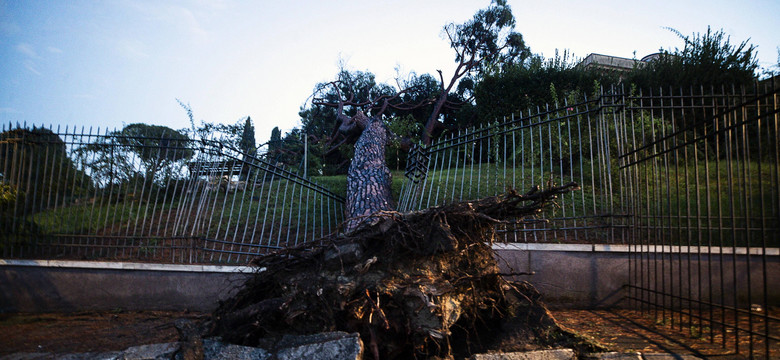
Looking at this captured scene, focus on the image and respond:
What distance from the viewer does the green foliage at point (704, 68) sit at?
Answer: 9867 millimetres

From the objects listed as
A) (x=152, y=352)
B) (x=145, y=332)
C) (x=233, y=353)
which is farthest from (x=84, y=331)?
(x=233, y=353)

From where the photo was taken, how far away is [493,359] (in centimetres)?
296

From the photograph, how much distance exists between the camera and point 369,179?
7.12m

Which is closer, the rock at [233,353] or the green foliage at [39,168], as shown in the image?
the rock at [233,353]

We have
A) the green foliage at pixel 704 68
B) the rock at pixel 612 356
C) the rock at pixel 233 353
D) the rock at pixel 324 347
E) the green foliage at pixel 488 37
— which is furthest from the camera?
the green foliage at pixel 488 37

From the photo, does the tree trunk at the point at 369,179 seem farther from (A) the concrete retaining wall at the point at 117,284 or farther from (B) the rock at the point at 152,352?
(B) the rock at the point at 152,352

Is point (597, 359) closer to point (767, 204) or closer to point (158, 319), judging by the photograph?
point (158, 319)

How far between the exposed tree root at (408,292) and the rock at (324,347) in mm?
182

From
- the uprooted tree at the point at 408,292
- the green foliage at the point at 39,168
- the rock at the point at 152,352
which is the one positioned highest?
the green foliage at the point at 39,168

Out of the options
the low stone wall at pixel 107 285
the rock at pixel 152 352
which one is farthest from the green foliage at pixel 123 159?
the rock at pixel 152 352

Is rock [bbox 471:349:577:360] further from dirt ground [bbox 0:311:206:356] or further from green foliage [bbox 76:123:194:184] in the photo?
green foliage [bbox 76:123:194:184]

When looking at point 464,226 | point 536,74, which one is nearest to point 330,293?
point 464,226

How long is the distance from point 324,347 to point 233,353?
70 cm

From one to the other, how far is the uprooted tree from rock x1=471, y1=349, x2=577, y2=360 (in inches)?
6.9
